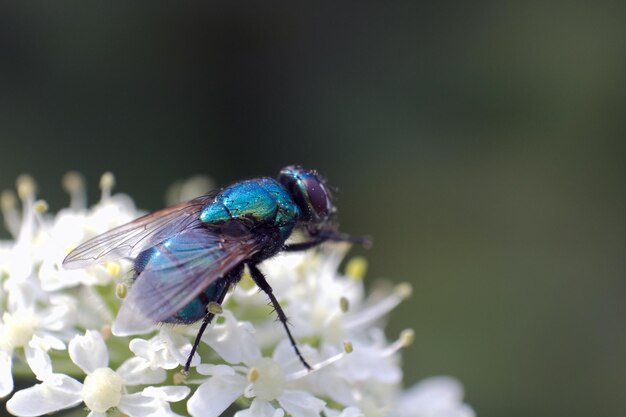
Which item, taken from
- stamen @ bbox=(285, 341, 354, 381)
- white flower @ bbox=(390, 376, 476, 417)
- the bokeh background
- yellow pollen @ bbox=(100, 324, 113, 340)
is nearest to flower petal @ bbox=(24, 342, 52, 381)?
yellow pollen @ bbox=(100, 324, 113, 340)

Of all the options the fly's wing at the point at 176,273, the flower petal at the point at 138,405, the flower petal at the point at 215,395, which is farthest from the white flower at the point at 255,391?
the fly's wing at the point at 176,273

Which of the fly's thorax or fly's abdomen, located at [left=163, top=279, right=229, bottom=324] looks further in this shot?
the fly's thorax

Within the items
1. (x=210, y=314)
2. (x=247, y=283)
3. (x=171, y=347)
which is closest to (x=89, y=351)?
(x=171, y=347)

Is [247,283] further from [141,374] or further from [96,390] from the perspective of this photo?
[96,390]

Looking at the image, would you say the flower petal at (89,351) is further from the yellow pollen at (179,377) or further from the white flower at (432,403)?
the white flower at (432,403)

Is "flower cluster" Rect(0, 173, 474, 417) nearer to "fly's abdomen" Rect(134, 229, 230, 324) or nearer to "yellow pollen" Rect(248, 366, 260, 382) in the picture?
"yellow pollen" Rect(248, 366, 260, 382)

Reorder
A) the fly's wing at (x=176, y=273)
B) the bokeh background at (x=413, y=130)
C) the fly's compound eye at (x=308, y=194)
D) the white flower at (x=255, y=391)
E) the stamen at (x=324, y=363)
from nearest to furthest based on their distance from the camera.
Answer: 1. the fly's wing at (x=176, y=273)
2. the white flower at (x=255, y=391)
3. the stamen at (x=324, y=363)
4. the fly's compound eye at (x=308, y=194)
5. the bokeh background at (x=413, y=130)

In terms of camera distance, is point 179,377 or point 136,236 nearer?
point 179,377

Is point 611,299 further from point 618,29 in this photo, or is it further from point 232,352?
point 232,352
